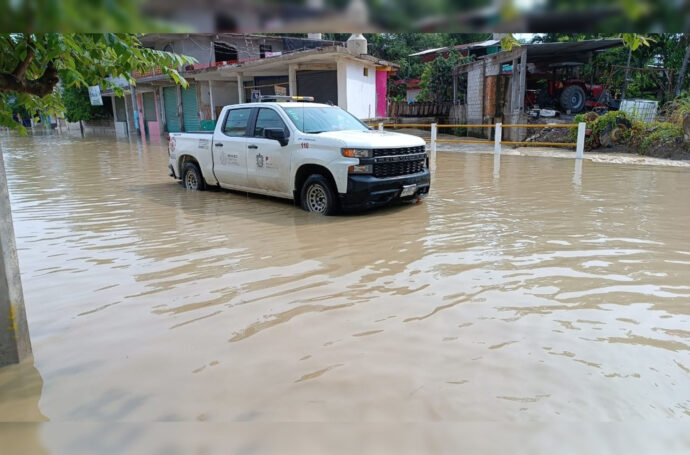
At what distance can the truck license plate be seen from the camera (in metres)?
7.62

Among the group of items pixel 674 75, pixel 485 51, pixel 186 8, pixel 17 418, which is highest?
pixel 485 51

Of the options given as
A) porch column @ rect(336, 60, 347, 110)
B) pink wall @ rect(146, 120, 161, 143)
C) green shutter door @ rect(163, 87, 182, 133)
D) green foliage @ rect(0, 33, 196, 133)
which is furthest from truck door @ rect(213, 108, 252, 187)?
pink wall @ rect(146, 120, 161, 143)

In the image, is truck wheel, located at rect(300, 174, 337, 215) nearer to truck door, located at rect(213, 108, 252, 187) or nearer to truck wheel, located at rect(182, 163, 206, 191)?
truck door, located at rect(213, 108, 252, 187)

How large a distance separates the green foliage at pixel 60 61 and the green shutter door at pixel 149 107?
34952mm

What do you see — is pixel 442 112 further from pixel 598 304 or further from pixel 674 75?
pixel 598 304

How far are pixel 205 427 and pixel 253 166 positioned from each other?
6275 millimetres

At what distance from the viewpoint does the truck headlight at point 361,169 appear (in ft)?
23.5

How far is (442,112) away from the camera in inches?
1188

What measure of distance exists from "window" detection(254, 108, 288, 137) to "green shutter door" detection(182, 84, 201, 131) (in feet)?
78.0

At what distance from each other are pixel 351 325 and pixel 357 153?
3.72 meters

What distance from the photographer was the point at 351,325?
3936 millimetres

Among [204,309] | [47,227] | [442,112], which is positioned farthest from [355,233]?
[442,112]

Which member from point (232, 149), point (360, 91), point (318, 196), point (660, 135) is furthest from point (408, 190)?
point (360, 91)

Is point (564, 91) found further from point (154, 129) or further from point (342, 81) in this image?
point (154, 129)
